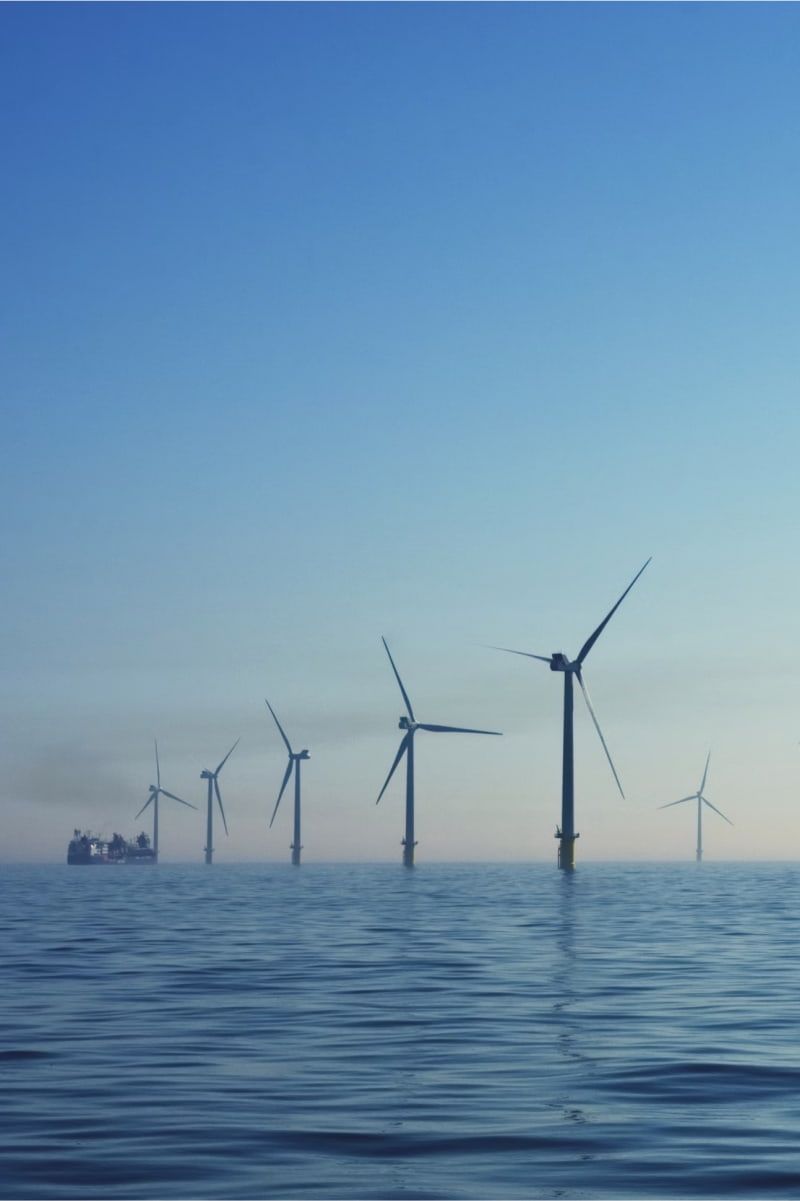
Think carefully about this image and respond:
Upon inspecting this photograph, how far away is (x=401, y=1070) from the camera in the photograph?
23.4 metres

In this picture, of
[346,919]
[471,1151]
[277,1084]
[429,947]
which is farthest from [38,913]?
[471,1151]

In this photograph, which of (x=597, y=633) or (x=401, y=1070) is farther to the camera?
→ (x=597, y=633)

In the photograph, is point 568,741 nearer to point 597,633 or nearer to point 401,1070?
point 597,633

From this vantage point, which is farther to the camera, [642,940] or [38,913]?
[38,913]

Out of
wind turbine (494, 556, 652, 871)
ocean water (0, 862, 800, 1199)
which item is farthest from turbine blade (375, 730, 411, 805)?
ocean water (0, 862, 800, 1199)

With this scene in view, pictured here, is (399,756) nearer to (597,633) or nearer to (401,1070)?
(597,633)

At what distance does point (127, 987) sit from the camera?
36594mm

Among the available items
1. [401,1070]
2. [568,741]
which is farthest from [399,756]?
[401,1070]

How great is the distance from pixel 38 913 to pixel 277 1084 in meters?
60.9

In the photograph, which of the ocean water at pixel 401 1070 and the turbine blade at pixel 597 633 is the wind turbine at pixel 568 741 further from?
the ocean water at pixel 401 1070

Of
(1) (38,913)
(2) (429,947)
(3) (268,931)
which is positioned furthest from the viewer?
(1) (38,913)

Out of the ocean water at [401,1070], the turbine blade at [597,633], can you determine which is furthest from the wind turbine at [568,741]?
the ocean water at [401,1070]

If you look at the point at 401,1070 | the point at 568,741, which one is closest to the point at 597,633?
the point at 568,741

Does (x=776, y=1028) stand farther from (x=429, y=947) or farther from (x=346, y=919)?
(x=346, y=919)
